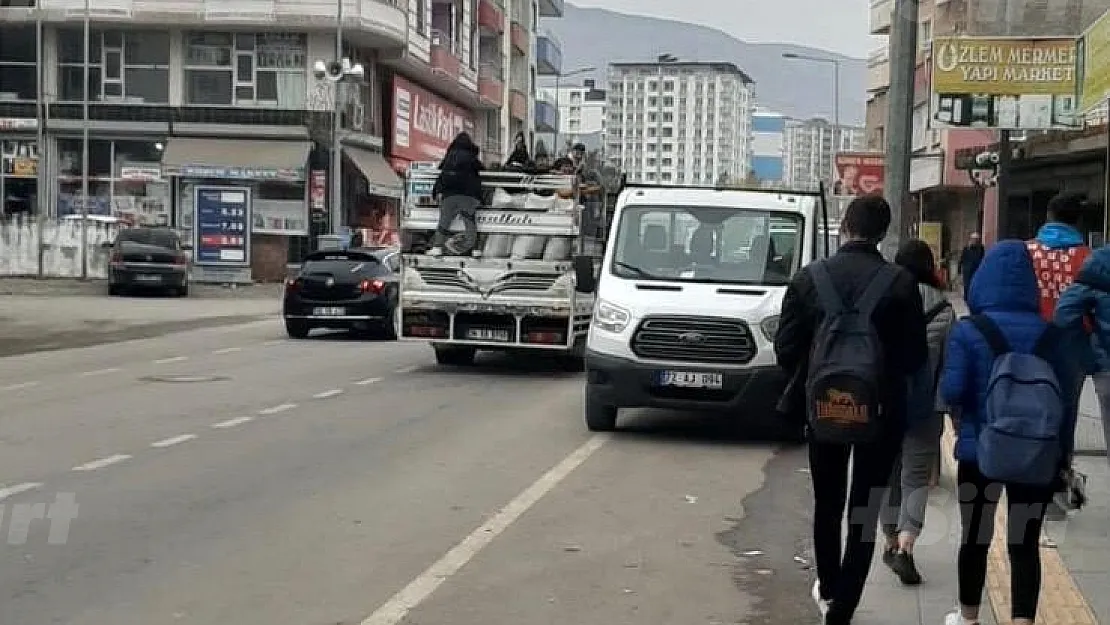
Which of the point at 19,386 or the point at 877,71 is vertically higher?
the point at 877,71

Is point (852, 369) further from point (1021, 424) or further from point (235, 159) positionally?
point (235, 159)

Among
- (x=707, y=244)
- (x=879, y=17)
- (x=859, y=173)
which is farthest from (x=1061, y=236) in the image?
(x=879, y=17)

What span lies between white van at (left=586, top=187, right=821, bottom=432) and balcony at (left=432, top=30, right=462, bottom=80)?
43642mm

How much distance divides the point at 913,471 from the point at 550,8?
86.4 meters

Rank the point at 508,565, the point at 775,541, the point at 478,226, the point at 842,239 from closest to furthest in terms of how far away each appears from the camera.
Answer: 1. the point at 842,239
2. the point at 508,565
3. the point at 775,541
4. the point at 478,226

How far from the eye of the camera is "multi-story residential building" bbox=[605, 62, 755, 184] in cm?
16788

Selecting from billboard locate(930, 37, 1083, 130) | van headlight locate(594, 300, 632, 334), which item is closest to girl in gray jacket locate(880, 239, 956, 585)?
van headlight locate(594, 300, 632, 334)

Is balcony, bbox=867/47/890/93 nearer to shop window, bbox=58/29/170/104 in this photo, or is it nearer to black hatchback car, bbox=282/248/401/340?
shop window, bbox=58/29/170/104

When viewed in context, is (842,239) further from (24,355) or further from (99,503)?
(24,355)

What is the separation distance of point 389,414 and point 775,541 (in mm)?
6352

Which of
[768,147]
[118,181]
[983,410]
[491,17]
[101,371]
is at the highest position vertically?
[491,17]

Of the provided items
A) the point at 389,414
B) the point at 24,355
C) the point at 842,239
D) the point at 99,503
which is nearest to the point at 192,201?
the point at 24,355

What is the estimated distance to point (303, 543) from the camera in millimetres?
8383

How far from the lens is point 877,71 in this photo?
227 feet
